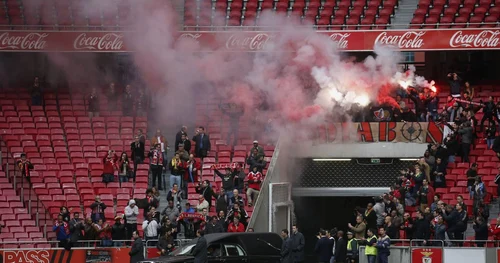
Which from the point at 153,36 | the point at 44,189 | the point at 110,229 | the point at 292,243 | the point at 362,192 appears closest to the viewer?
the point at 292,243

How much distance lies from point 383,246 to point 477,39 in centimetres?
1228

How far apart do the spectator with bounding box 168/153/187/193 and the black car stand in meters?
5.98

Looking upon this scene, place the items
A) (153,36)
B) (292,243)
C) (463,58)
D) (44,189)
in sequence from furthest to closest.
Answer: (463,58) → (153,36) → (44,189) → (292,243)

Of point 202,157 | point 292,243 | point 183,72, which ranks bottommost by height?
point 292,243

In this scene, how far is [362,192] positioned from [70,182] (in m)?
9.06

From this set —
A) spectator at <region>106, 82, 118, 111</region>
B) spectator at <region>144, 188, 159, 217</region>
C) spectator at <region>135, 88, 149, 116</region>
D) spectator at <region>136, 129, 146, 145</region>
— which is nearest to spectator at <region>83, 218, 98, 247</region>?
spectator at <region>144, 188, 159, 217</region>

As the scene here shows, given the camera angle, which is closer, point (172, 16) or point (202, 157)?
point (202, 157)

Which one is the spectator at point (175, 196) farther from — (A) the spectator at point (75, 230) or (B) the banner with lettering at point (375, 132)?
(B) the banner with lettering at point (375, 132)

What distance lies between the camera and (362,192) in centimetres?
3672

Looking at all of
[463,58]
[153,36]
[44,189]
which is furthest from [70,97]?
[463,58]

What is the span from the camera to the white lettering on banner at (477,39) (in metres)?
38.1

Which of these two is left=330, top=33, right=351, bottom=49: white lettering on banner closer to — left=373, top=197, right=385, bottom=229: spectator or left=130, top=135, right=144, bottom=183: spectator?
left=130, top=135, right=144, bottom=183: spectator

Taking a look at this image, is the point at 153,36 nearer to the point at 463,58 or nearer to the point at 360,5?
the point at 360,5

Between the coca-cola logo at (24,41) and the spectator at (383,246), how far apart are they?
1523 cm
